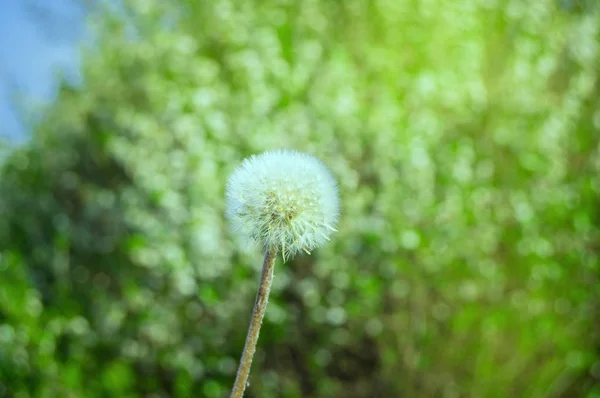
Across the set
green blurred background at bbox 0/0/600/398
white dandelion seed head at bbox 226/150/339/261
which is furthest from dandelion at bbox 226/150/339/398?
green blurred background at bbox 0/0/600/398

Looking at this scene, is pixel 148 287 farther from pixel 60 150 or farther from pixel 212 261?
pixel 60 150

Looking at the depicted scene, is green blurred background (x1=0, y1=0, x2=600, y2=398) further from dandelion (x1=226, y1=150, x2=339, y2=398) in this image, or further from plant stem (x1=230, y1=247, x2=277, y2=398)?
plant stem (x1=230, y1=247, x2=277, y2=398)

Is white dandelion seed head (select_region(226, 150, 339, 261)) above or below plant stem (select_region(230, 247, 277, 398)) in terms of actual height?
above

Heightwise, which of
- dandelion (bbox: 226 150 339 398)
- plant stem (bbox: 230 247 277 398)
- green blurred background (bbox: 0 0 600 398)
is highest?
green blurred background (bbox: 0 0 600 398)

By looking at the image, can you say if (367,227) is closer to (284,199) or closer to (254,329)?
(284,199)

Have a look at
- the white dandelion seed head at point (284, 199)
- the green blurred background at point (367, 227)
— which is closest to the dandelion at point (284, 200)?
the white dandelion seed head at point (284, 199)

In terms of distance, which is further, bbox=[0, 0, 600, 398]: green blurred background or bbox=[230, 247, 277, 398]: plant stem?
bbox=[0, 0, 600, 398]: green blurred background

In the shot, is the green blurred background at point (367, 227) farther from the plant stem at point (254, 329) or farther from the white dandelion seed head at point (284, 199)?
the plant stem at point (254, 329)

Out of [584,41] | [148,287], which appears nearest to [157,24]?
[148,287]
